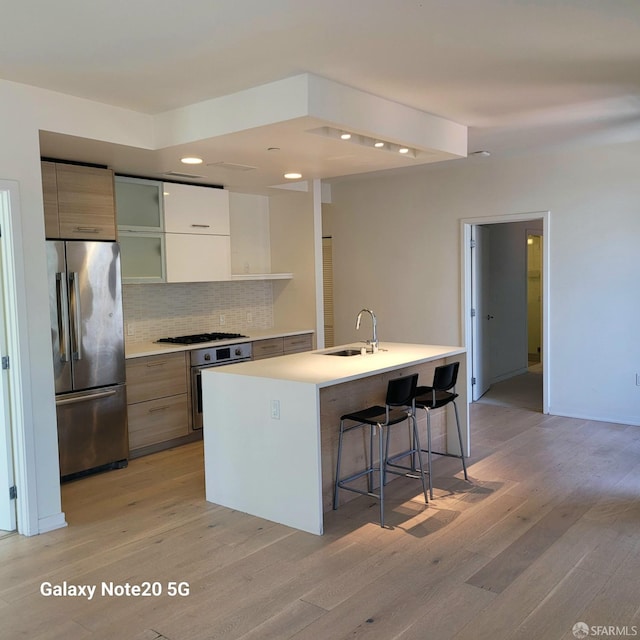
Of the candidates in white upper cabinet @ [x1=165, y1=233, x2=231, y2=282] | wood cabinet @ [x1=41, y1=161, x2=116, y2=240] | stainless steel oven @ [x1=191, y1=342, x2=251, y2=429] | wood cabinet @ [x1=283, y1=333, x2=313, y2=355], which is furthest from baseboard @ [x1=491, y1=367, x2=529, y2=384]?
wood cabinet @ [x1=41, y1=161, x2=116, y2=240]

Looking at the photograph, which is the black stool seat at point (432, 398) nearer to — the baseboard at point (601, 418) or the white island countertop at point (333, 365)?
the white island countertop at point (333, 365)

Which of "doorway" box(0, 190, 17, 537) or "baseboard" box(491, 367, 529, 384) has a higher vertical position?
"doorway" box(0, 190, 17, 537)

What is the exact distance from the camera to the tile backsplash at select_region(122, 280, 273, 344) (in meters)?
5.65

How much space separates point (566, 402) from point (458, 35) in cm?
427

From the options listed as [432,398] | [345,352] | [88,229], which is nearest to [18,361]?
[88,229]

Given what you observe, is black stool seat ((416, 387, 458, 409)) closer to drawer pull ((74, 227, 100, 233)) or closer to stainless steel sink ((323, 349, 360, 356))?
stainless steel sink ((323, 349, 360, 356))

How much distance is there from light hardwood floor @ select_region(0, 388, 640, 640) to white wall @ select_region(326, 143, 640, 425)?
1506mm

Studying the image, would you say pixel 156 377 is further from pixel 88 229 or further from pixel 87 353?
pixel 88 229

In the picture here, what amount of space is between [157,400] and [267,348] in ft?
4.44

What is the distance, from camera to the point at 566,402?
614 cm

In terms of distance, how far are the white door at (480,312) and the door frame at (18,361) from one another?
472cm

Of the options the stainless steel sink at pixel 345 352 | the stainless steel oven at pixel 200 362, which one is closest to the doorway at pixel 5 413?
the stainless steel oven at pixel 200 362

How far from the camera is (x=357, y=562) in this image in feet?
10.4

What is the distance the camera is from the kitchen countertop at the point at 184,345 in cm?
507
